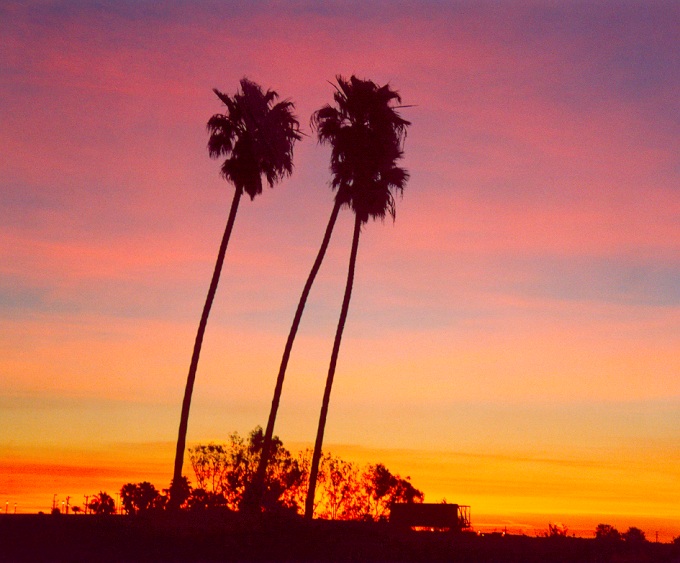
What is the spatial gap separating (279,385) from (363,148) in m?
10.9

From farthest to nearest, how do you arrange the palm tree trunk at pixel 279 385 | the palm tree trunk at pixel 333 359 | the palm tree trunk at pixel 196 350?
the palm tree trunk at pixel 333 359
the palm tree trunk at pixel 279 385
the palm tree trunk at pixel 196 350

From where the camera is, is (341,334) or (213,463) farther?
(213,463)

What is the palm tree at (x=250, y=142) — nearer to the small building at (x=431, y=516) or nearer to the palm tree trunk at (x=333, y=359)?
the palm tree trunk at (x=333, y=359)

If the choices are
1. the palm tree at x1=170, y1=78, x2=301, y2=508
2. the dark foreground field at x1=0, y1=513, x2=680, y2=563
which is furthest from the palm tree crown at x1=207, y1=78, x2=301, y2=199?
the dark foreground field at x1=0, y1=513, x2=680, y2=563

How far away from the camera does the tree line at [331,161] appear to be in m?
39.6

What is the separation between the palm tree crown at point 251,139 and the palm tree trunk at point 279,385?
409cm

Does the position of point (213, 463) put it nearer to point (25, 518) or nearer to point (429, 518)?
point (429, 518)

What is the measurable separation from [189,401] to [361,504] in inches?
1031

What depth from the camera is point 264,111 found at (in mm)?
39906

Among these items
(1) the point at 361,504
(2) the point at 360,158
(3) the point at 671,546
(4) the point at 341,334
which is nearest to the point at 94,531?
(4) the point at 341,334

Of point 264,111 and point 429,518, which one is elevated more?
point 264,111

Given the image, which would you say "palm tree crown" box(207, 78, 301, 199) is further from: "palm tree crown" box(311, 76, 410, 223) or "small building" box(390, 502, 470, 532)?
"small building" box(390, 502, 470, 532)

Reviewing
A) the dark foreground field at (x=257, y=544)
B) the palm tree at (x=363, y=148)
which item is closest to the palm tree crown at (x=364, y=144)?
the palm tree at (x=363, y=148)

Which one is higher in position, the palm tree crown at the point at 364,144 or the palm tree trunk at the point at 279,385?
the palm tree crown at the point at 364,144
